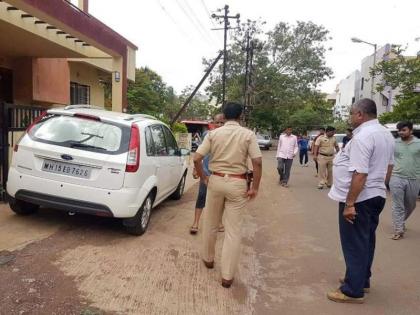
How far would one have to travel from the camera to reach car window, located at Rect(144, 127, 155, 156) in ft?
20.0

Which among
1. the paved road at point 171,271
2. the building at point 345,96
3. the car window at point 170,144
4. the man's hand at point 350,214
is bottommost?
the paved road at point 171,271

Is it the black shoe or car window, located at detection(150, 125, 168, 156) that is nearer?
the black shoe

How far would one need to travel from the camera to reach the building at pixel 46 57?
24.2 ft

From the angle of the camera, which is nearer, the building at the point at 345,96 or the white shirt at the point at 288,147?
the white shirt at the point at 288,147

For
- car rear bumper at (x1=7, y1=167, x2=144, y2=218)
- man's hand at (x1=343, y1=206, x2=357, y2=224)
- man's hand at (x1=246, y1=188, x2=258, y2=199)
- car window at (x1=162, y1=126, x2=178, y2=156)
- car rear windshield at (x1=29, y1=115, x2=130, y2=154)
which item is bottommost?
car rear bumper at (x1=7, y1=167, x2=144, y2=218)

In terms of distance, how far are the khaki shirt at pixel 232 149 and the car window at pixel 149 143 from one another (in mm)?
1727

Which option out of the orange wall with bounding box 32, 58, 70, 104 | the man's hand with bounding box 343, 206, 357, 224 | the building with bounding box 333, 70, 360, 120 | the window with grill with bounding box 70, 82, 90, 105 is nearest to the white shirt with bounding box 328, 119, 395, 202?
the man's hand with bounding box 343, 206, 357, 224

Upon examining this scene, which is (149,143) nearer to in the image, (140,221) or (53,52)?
(140,221)

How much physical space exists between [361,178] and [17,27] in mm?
7825

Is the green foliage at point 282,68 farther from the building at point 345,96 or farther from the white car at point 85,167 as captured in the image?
the white car at point 85,167

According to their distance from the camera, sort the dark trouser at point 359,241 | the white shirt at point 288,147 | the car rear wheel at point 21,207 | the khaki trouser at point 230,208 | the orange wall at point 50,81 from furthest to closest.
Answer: the orange wall at point 50,81 → the white shirt at point 288,147 → the car rear wheel at point 21,207 → the khaki trouser at point 230,208 → the dark trouser at point 359,241

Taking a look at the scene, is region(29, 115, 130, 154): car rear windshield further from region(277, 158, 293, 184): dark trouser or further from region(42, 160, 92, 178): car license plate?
region(277, 158, 293, 184): dark trouser

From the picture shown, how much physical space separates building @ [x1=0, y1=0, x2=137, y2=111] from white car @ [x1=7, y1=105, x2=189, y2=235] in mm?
3274

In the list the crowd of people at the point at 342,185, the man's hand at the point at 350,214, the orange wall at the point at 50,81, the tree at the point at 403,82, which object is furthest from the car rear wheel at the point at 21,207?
the tree at the point at 403,82
